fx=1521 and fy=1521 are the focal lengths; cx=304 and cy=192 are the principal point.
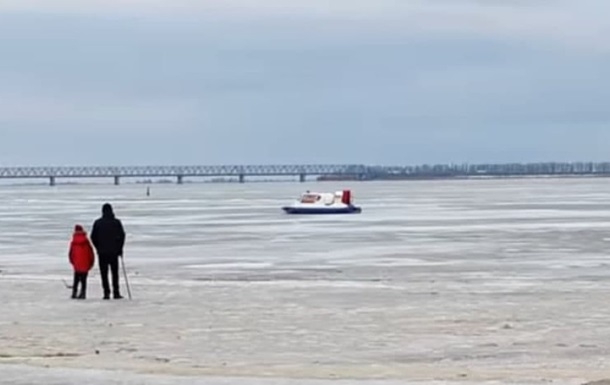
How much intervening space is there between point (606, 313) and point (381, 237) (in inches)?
1096

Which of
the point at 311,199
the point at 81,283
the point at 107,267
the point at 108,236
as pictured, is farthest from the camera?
the point at 311,199

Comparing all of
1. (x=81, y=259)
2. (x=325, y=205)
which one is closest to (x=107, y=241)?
(x=81, y=259)

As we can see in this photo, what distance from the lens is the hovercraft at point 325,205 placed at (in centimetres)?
8494

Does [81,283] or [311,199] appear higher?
[81,283]

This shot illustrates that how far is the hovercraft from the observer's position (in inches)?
3344

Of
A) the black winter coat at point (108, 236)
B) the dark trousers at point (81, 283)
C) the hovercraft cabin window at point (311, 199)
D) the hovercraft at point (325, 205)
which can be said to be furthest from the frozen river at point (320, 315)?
the hovercraft cabin window at point (311, 199)

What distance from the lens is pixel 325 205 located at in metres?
86.9

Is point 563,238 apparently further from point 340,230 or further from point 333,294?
point 333,294

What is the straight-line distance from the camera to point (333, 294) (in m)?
26.6

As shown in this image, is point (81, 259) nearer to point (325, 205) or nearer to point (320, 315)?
point (320, 315)

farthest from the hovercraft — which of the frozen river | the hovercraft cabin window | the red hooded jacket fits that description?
the red hooded jacket

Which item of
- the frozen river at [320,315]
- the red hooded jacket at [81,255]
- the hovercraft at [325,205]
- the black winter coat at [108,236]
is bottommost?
the hovercraft at [325,205]

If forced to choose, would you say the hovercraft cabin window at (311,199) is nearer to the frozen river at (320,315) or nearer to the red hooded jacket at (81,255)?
the frozen river at (320,315)

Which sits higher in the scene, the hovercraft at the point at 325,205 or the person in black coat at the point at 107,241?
the person in black coat at the point at 107,241
